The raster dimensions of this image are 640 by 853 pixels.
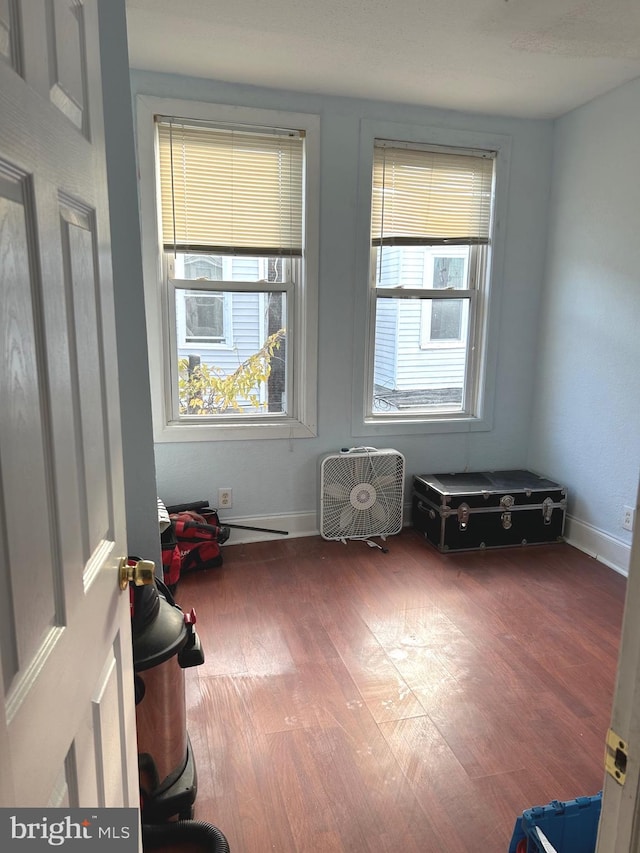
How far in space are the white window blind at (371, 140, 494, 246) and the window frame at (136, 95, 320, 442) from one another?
43 centimetres

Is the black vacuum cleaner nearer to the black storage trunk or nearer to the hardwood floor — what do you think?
the hardwood floor

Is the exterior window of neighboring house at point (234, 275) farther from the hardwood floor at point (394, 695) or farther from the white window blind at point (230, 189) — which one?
the hardwood floor at point (394, 695)

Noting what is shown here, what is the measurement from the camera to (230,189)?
10.3 feet

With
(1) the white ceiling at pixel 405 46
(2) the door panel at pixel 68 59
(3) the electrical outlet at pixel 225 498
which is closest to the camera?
(2) the door panel at pixel 68 59

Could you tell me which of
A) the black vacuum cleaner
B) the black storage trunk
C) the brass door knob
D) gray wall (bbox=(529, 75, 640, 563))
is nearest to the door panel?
the brass door knob

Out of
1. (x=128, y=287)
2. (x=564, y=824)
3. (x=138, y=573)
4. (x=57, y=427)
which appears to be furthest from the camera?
(x=128, y=287)

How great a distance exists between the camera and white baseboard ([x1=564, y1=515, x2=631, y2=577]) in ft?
10.3

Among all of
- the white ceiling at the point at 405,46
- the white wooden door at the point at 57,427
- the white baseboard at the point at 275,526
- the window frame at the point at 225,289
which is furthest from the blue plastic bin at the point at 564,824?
the white ceiling at the point at 405,46

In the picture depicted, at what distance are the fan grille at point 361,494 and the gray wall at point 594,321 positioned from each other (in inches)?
42.6

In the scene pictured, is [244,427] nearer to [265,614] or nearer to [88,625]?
[265,614]

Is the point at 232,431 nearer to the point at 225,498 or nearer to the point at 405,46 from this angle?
the point at 225,498

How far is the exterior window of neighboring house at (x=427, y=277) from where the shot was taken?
134 inches

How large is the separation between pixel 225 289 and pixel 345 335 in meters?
0.76

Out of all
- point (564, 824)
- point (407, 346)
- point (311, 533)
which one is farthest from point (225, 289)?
point (564, 824)
